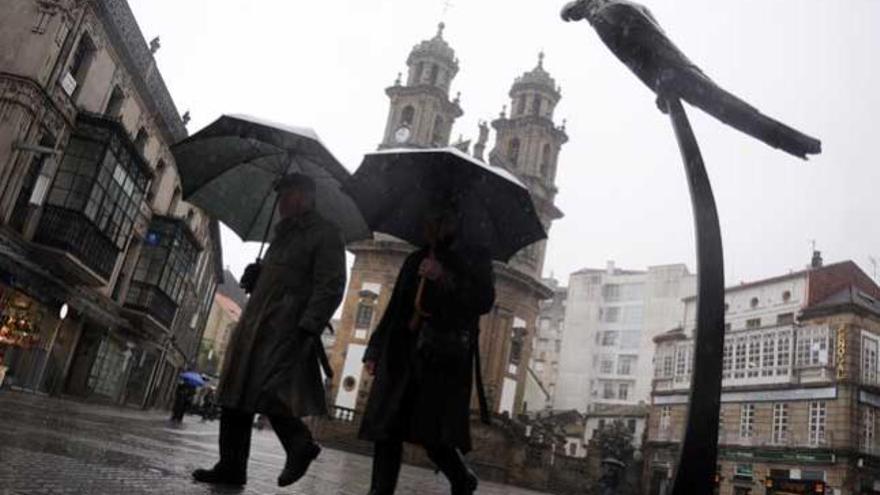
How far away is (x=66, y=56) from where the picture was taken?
17.3m

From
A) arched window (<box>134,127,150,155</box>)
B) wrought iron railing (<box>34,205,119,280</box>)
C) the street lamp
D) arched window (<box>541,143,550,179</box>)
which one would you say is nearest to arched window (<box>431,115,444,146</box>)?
arched window (<box>541,143,550,179</box>)

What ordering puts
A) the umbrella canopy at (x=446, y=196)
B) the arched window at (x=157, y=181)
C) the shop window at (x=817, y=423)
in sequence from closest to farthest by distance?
the umbrella canopy at (x=446, y=196)
the arched window at (x=157, y=181)
the shop window at (x=817, y=423)

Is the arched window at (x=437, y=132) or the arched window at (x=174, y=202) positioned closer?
the arched window at (x=174, y=202)

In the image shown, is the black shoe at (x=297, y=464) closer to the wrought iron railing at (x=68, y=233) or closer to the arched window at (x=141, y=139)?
the wrought iron railing at (x=68, y=233)

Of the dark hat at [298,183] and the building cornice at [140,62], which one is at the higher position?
the building cornice at [140,62]

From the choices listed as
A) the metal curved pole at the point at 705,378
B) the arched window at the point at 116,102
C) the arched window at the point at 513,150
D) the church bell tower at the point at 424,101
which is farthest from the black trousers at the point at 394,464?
the arched window at the point at 513,150

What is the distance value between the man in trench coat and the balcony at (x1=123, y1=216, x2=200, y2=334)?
22096 millimetres

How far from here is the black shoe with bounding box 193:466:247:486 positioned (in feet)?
13.1

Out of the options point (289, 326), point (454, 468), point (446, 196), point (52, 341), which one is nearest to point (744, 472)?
point (52, 341)

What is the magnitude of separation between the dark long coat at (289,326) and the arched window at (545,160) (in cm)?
4031

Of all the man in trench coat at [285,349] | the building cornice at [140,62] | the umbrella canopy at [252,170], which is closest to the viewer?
the man in trench coat at [285,349]

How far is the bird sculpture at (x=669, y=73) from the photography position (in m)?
3.96

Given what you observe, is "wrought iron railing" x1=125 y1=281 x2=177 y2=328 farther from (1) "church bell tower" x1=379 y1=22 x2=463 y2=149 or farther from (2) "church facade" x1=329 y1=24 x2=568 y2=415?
(1) "church bell tower" x1=379 y1=22 x2=463 y2=149

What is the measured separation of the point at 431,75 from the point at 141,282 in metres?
24.2
